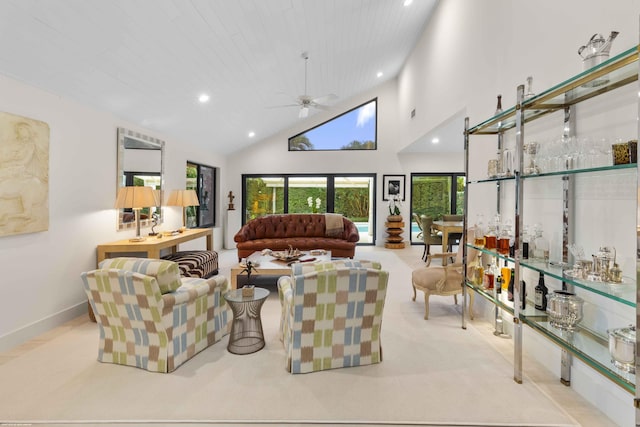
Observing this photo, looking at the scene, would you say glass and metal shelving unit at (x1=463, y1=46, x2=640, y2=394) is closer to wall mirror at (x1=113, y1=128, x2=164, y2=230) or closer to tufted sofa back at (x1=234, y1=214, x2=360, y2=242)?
tufted sofa back at (x1=234, y1=214, x2=360, y2=242)

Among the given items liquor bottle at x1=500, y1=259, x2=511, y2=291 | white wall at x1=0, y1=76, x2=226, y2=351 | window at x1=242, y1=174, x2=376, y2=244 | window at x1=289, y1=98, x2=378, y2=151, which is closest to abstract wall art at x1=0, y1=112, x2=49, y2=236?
white wall at x1=0, y1=76, x2=226, y2=351

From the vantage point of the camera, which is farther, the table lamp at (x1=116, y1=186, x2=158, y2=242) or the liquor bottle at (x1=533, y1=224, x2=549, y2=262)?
the table lamp at (x1=116, y1=186, x2=158, y2=242)

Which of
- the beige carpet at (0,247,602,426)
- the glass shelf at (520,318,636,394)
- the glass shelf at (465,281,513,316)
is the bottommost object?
the beige carpet at (0,247,602,426)

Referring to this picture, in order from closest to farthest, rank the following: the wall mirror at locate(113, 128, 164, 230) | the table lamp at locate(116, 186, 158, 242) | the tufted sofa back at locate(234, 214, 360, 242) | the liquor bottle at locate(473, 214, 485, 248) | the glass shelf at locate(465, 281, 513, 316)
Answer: the glass shelf at locate(465, 281, 513, 316) → the liquor bottle at locate(473, 214, 485, 248) → the table lamp at locate(116, 186, 158, 242) → the wall mirror at locate(113, 128, 164, 230) → the tufted sofa back at locate(234, 214, 360, 242)

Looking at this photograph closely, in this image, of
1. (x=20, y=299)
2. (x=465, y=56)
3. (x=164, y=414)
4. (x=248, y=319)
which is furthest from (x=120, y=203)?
(x=465, y=56)

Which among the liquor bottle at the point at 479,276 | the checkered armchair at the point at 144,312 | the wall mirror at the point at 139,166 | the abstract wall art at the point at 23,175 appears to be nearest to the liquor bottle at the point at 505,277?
the liquor bottle at the point at 479,276

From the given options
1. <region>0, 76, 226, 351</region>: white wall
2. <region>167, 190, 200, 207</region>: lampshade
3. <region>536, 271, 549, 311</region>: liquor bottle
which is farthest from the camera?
<region>167, 190, 200, 207</region>: lampshade

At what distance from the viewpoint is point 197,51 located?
148 inches

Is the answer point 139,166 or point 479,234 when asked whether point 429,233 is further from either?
point 139,166

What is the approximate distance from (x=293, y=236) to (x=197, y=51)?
3884 mm

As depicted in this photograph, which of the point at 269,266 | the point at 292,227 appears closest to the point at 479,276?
the point at 269,266

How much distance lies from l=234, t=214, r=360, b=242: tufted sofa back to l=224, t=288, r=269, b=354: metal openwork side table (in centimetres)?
355

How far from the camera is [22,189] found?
2.93 meters

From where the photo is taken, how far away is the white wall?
292 cm
